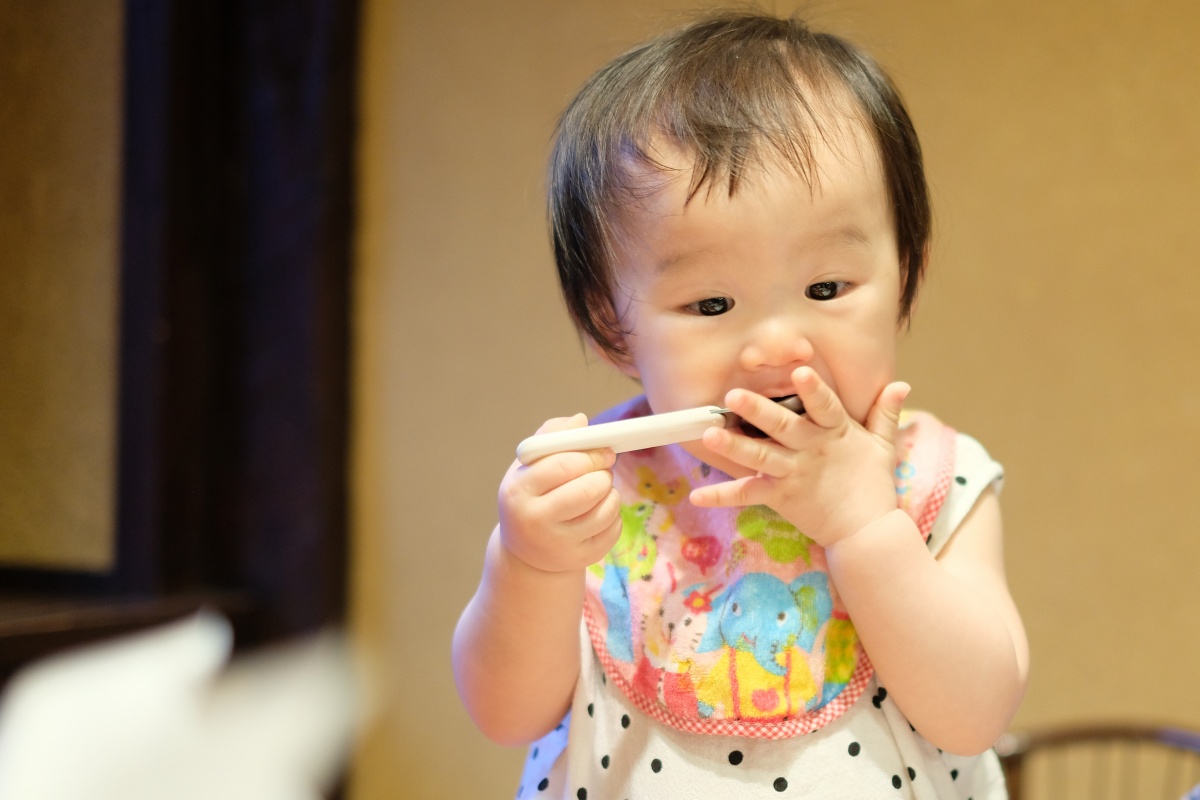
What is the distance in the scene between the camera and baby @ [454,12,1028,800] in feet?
1.86

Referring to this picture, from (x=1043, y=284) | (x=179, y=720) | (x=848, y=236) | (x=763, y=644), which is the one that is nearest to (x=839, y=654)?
(x=763, y=644)

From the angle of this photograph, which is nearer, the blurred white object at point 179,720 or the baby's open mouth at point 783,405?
the baby's open mouth at point 783,405

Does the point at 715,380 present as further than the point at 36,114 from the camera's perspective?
No

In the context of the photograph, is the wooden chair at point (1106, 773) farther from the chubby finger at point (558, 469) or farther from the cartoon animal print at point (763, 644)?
the chubby finger at point (558, 469)

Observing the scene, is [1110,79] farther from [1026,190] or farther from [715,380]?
[715,380]

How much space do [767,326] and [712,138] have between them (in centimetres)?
11

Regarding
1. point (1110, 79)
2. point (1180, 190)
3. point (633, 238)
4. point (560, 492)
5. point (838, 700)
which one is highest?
point (1110, 79)

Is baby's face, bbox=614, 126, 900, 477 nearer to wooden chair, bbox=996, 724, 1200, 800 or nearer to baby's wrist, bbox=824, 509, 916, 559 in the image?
baby's wrist, bbox=824, 509, 916, 559

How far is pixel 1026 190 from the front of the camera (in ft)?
4.23

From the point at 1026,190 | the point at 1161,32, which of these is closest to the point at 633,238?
the point at 1026,190

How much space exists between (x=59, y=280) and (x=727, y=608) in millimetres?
1042

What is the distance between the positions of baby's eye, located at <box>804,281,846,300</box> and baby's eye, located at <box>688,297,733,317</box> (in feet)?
0.15

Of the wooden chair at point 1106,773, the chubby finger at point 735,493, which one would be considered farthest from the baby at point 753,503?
the wooden chair at point 1106,773

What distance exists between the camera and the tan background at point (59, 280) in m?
1.22
